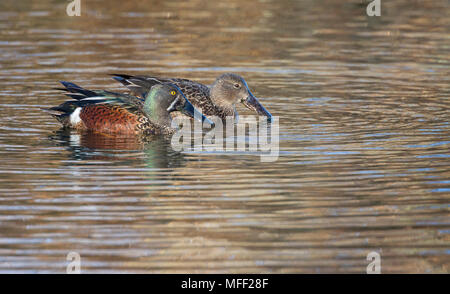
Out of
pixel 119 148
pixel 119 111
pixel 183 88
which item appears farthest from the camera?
pixel 183 88

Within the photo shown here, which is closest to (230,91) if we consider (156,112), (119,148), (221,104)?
(221,104)

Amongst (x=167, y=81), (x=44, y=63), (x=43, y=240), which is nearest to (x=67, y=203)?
(x=43, y=240)

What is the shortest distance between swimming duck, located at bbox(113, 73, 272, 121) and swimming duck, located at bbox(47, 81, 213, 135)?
0.71 meters

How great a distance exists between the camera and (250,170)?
28.9 feet

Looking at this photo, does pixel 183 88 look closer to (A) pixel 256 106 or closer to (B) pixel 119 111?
(A) pixel 256 106

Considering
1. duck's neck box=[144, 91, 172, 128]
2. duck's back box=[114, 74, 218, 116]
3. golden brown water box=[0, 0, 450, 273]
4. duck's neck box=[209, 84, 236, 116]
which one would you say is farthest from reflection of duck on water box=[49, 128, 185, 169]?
duck's neck box=[209, 84, 236, 116]

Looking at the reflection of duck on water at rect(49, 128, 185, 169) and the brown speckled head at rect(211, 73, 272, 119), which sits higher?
the brown speckled head at rect(211, 73, 272, 119)

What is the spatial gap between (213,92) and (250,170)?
3.70 meters

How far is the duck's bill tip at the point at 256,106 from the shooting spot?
11.6m

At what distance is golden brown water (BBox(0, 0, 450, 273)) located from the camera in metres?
6.62

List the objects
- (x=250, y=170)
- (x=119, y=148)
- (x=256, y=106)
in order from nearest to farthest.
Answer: (x=250, y=170) → (x=119, y=148) → (x=256, y=106)

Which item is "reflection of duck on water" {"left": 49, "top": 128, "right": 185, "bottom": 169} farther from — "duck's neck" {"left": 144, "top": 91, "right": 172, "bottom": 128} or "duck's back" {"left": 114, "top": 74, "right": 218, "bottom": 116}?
"duck's back" {"left": 114, "top": 74, "right": 218, "bottom": 116}

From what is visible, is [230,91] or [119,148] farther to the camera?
[230,91]

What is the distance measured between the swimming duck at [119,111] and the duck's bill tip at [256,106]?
120cm
